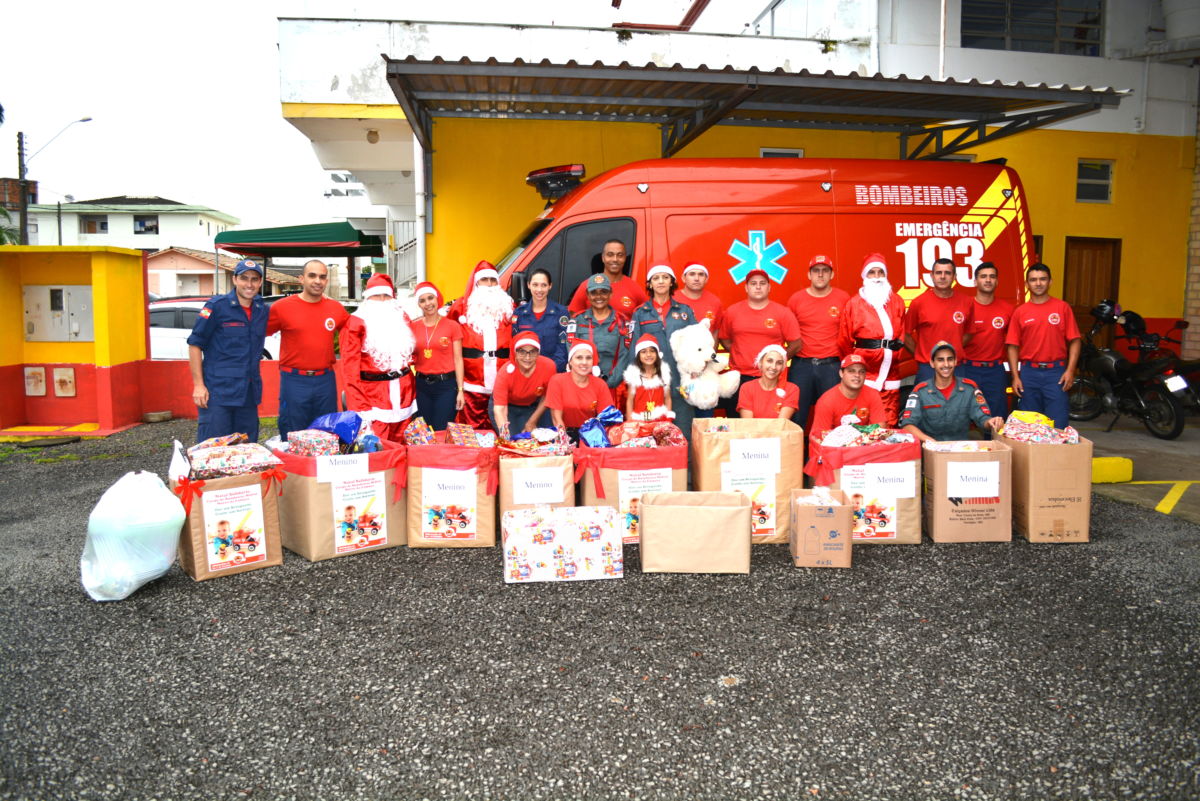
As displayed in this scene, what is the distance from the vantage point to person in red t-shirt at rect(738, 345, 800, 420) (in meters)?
4.96

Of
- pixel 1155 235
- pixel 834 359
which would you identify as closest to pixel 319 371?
pixel 834 359

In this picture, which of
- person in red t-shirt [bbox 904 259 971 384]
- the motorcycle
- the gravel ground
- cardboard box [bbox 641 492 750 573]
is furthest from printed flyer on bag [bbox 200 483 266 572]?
the motorcycle

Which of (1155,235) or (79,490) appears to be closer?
(79,490)

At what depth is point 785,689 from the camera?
9.76 ft

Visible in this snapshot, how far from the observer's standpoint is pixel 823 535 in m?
4.14

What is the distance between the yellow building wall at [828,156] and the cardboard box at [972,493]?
516cm

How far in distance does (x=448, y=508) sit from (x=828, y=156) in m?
6.56

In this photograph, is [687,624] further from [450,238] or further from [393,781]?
[450,238]

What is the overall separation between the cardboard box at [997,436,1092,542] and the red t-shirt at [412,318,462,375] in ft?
11.5

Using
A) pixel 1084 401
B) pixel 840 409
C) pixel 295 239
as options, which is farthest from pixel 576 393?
pixel 295 239

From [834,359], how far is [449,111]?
4.80m

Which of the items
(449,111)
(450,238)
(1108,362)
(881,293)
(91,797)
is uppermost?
(449,111)

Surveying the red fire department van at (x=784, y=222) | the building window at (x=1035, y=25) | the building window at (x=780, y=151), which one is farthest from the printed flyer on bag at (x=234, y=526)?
the building window at (x=1035, y=25)

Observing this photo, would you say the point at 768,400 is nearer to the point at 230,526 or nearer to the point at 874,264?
the point at 874,264
